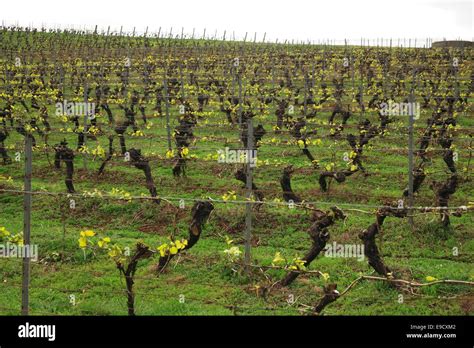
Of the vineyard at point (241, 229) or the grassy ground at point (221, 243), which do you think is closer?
the vineyard at point (241, 229)

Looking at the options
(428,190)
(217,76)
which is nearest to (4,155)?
(428,190)

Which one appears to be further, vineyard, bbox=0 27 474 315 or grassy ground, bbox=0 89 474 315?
grassy ground, bbox=0 89 474 315

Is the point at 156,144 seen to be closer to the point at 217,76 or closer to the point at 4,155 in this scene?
the point at 4,155

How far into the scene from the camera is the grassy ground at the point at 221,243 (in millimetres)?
7191

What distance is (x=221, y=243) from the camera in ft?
31.0

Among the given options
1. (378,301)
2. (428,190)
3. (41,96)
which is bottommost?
(378,301)

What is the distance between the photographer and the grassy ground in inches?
283

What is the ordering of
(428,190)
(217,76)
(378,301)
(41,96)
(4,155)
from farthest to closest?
(217,76)
(41,96)
(4,155)
(428,190)
(378,301)

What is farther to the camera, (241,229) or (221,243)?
(241,229)

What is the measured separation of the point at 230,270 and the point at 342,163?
6.59 meters

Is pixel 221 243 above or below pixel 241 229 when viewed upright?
below
